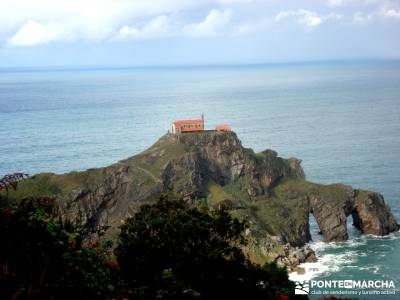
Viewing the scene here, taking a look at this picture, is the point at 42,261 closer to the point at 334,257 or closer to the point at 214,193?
the point at 334,257

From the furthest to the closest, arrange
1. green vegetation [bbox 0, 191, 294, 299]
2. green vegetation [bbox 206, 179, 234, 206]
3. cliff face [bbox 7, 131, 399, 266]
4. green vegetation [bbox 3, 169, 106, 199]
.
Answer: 1. green vegetation [bbox 206, 179, 234, 206]
2. cliff face [bbox 7, 131, 399, 266]
3. green vegetation [bbox 3, 169, 106, 199]
4. green vegetation [bbox 0, 191, 294, 299]

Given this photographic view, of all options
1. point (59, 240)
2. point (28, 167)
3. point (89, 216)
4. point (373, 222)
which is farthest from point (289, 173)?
point (59, 240)

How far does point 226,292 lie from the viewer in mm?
27391

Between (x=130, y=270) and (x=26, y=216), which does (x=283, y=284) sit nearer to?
(x=130, y=270)

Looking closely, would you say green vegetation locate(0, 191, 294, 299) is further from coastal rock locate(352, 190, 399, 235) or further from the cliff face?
coastal rock locate(352, 190, 399, 235)

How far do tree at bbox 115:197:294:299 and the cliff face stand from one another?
5041 centimetres

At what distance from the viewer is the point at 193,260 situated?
91.8 feet

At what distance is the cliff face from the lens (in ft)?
294

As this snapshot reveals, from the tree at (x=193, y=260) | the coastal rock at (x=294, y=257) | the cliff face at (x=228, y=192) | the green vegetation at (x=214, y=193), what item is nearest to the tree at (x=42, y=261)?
the tree at (x=193, y=260)

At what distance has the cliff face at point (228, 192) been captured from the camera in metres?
89.5

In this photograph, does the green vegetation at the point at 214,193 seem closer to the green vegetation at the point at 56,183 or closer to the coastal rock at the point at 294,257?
the coastal rock at the point at 294,257

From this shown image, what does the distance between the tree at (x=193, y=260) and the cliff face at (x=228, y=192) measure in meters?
50.4

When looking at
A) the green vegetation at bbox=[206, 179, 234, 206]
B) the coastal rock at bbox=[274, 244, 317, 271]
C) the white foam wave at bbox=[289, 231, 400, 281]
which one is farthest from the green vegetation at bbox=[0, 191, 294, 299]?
the green vegetation at bbox=[206, 179, 234, 206]

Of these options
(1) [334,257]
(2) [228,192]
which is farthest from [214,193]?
(1) [334,257]
